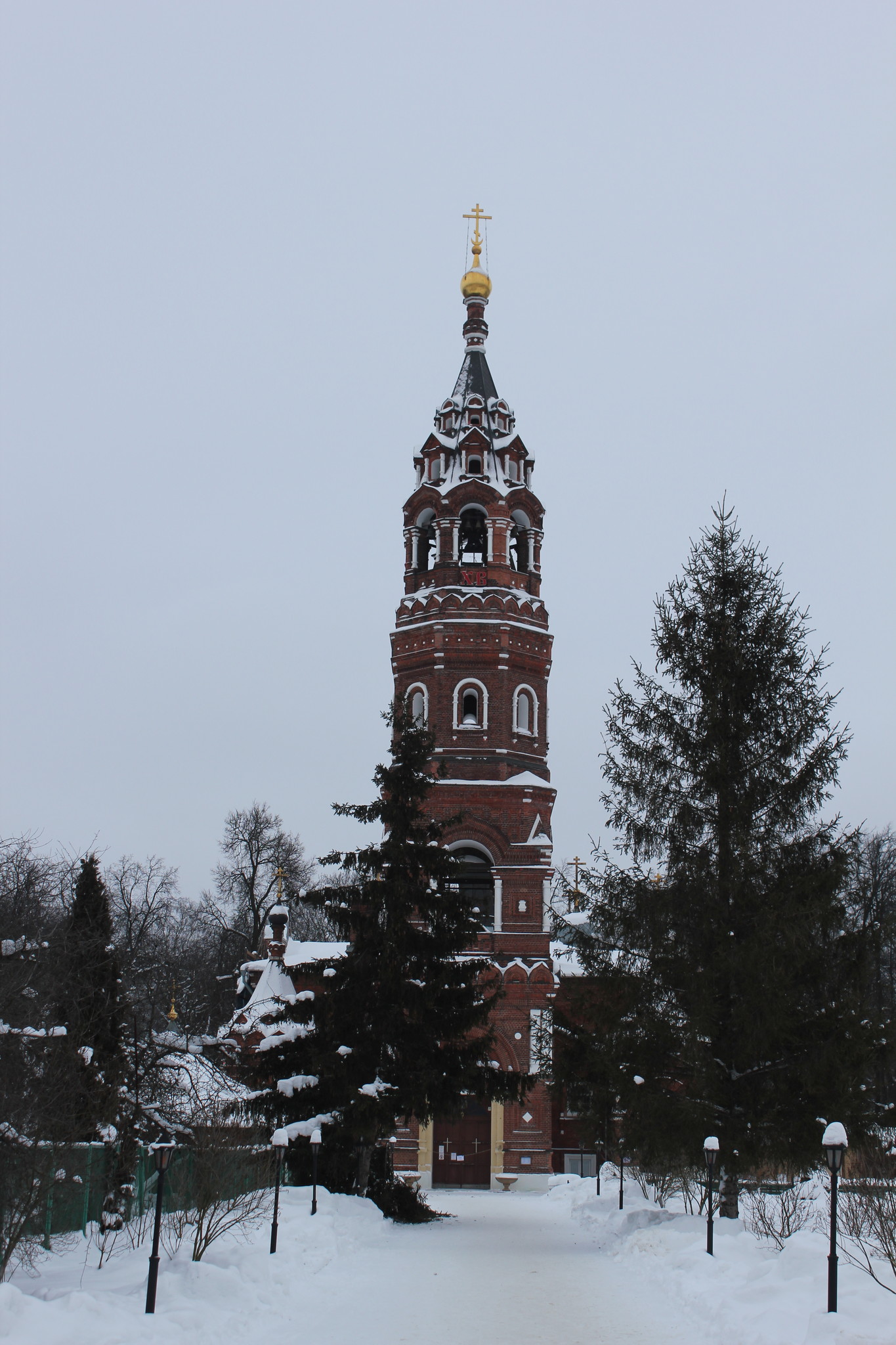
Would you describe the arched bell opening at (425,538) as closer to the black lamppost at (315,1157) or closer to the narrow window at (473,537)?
the narrow window at (473,537)

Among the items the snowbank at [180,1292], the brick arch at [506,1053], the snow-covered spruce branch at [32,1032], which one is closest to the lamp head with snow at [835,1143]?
the snowbank at [180,1292]

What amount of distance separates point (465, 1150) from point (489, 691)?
11.5 metres

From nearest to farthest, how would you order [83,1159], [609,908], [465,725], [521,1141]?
[83,1159] → [609,908] → [521,1141] → [465,725]

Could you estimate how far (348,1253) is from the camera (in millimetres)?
15008

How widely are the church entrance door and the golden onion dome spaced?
22950 mm

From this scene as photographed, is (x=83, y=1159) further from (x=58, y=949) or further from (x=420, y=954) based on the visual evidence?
(x=420, y=954)

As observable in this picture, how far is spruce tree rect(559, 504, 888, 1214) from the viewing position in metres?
15.2

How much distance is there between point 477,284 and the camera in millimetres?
36031

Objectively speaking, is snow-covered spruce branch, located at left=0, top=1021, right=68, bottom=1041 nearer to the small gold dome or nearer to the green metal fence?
the green metal fence

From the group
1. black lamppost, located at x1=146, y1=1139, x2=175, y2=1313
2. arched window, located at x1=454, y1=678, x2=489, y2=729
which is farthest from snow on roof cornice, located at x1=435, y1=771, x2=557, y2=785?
black lamppost, located at x1=146, y1=1139, x2=175, y2=1313

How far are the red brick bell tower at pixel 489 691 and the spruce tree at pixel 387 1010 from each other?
7.44 meters

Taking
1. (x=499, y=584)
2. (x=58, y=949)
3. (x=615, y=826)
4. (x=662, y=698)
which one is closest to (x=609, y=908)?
(x=615, y=826)

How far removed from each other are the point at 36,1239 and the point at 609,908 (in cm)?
895

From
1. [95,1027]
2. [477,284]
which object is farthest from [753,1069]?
[477,284]
